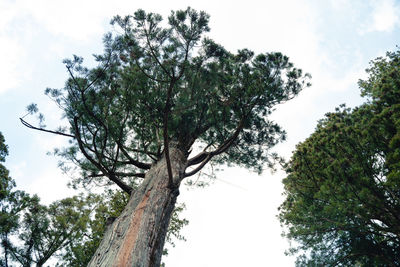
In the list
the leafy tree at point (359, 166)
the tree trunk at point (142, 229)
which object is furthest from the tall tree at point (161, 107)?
the leafy tree at point (359, 166)

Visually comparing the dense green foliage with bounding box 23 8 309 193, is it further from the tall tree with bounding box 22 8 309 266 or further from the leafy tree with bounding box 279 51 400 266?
the leafy tree with bounding box 279 51 400 266

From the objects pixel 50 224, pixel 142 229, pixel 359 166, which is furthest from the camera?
pixel 50 224

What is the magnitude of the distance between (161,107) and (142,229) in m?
2.39

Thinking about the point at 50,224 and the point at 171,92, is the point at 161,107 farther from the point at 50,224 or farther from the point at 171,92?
the point at 50,224

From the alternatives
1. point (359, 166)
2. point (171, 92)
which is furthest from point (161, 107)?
point (359, 166)

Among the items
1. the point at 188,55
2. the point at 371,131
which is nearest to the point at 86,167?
the point at 188,55

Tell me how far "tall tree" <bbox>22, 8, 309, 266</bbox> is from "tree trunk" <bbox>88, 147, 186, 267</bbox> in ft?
0.04

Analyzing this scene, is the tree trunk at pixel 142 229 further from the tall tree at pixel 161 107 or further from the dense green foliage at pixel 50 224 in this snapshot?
the dense green foliage at pixel 50 224

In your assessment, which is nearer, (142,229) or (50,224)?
(142,229)

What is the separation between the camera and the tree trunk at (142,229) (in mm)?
2336

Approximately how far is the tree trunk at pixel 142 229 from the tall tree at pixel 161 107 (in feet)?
0.04

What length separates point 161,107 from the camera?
4.44 metres

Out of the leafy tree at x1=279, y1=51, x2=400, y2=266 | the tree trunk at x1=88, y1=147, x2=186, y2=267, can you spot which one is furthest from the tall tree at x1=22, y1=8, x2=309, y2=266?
the leafy tree at x1=279, y1=51, x2=400, y2=266

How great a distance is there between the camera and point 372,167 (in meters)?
4.45
